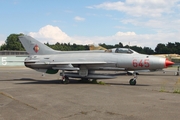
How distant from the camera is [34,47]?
15.8m

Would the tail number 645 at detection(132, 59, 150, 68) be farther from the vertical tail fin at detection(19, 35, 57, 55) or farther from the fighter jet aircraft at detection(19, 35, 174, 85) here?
the vertical tail fin at detection(19, 35, 57, 55)

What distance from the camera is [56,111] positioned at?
6000 mm

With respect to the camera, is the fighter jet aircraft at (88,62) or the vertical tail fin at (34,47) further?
the vertical tail fin at (34,47)

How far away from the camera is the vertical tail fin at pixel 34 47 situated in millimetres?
15617

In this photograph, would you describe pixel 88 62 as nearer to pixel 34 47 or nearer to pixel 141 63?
pixel 141 63

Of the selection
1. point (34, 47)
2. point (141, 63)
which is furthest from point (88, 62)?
point (34, 47)

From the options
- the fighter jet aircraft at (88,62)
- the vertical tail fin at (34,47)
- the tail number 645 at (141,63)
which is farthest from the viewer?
the vertical tail fin at (34,47)

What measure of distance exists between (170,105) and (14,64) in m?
46.6

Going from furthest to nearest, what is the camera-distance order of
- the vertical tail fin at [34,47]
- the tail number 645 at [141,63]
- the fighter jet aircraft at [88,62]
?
the vertical tail fin at [34,47]
the fighter jet aircraft at [88,62]
the tail number 645 at [141,63]

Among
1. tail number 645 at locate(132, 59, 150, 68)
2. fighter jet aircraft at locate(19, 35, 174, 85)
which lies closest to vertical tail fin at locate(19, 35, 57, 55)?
fighter jet aircraft at locate(19, 35, 174, 85)

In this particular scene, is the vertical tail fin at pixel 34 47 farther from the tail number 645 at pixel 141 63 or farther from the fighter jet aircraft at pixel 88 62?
the tail number 645 at pixel 141 63

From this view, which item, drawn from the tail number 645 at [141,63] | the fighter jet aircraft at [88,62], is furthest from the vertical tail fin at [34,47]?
the tail number 645 at [141,63]

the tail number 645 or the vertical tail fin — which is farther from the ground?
the vertical tail fin

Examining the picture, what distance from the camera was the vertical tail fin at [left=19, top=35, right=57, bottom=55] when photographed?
15.6 metres
